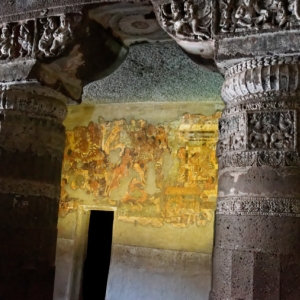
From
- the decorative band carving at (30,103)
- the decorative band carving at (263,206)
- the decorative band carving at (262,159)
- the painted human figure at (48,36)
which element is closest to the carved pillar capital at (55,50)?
the painted human figure at (48,36)

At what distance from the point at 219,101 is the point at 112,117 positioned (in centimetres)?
169

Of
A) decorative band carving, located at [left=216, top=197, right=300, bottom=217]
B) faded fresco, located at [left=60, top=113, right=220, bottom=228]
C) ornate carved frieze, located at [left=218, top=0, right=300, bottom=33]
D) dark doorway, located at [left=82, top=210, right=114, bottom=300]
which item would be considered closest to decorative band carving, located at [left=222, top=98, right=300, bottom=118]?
ornate carved frieze, located at [left=218, top=0, right=300, bottom=33]

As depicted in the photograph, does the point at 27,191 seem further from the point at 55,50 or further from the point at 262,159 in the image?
the point at 262,159

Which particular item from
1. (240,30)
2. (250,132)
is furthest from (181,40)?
(250,132)

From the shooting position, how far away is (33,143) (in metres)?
3.61

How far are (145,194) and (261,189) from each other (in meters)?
4.00

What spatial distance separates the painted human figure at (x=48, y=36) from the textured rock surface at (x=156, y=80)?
1.18 meters

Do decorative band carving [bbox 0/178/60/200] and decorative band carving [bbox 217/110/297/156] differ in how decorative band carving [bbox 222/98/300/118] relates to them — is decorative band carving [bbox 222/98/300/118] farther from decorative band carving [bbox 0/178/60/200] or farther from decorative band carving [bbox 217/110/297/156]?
decorative band carving [bbox 0/178/60/200]

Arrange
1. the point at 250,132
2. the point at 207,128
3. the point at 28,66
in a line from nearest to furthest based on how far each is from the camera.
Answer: the point at 250,132
the point at 28,66
the point at 207,128

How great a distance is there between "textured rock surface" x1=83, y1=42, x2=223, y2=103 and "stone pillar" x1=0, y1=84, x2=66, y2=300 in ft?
4.57

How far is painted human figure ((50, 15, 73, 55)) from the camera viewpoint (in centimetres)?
339

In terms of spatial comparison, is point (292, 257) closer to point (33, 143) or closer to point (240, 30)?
point (240, 30)

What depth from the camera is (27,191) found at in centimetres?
355

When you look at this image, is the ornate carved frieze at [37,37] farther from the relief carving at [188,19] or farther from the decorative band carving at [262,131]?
the decorative band carving at [262,131]
